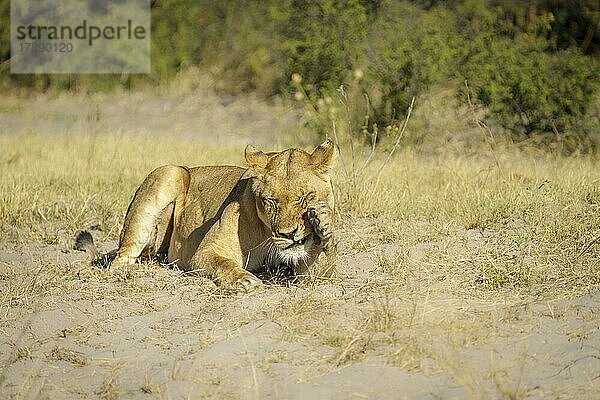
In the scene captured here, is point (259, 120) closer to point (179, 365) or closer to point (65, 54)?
point (65, 54)

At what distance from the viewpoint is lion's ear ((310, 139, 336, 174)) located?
5836mm

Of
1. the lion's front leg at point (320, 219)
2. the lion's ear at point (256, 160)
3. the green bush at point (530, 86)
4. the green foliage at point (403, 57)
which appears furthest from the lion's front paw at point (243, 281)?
the green bush at point (530, 86)

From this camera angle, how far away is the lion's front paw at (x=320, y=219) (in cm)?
545

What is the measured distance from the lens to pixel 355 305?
5164mm

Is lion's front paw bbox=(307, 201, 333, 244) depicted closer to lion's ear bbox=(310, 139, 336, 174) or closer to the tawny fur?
the tawny fur

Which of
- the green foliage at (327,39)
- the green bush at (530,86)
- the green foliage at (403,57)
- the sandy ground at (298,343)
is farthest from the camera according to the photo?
the green foliage at (327,39)

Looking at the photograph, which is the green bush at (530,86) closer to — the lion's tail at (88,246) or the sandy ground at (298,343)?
the lion's tail at (88,246)

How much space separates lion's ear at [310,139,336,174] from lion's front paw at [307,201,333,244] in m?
0.38

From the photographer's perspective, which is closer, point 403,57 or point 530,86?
point 530,86

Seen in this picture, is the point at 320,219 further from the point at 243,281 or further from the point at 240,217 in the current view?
the point at 240,217

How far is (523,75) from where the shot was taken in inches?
442

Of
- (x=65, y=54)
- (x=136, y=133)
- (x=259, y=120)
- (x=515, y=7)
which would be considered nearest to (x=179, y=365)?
(x=136, y=133)

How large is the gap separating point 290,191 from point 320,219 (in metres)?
0.29

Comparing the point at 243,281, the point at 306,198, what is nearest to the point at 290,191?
the point at 306,198
